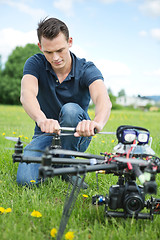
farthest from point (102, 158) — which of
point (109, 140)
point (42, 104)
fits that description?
point (109, 140)

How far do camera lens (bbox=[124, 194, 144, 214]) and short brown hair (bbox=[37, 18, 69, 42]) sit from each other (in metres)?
1.88

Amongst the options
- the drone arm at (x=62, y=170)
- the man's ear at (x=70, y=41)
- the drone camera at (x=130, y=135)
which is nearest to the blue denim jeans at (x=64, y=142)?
the man's ear at (x=70, y=41)

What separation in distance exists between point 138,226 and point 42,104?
2114 mm

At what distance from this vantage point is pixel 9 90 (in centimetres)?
3838

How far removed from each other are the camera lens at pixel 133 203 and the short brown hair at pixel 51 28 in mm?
1878

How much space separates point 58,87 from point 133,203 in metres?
1.95

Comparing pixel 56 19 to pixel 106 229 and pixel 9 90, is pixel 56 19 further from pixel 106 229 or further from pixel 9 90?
pixel 9 90

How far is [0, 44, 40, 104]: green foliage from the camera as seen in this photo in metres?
37.9

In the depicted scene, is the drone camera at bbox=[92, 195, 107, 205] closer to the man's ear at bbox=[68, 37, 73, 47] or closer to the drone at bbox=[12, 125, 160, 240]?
the drone at bbox=[12, 125, 160, 240]

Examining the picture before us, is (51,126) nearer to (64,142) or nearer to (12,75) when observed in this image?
(64,142)

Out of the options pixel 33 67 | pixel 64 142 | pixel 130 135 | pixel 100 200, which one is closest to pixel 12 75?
pixel 33 67

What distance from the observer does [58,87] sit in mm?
3545

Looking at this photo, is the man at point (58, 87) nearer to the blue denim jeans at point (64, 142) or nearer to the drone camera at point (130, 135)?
the blue denim jeans at point (64, 142)

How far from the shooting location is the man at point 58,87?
2.98 meters
